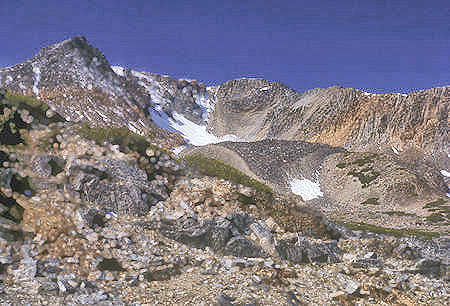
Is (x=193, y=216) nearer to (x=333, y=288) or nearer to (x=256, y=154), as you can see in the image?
(x=333, y=288)

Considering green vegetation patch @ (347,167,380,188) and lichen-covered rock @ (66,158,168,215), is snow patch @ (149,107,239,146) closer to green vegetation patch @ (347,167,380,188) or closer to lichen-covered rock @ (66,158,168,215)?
green vegetation patch @ (347,167,380,188)

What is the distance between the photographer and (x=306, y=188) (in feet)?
185

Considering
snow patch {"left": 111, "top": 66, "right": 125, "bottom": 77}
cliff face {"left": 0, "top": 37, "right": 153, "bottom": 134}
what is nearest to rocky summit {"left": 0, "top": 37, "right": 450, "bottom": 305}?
cliff face {"left": 0, "top": 37, "right": 153, "bottom": 134}

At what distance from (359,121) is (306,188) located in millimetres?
59528

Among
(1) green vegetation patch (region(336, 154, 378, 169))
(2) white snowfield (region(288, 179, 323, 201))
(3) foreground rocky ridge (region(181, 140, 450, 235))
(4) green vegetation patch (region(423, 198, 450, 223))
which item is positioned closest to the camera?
(4) green vegetation patch (region(423, 198, 450, 223))

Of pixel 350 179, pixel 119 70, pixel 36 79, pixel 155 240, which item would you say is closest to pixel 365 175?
pixel 350 179

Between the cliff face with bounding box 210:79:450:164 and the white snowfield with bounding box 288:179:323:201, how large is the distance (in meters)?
43.9

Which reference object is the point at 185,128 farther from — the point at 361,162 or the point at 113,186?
the point at 113,186

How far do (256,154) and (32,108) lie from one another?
52.2m

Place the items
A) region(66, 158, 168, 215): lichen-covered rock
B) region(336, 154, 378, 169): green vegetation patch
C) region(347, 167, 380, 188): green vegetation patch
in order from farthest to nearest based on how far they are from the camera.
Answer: region(336, 154, 378, 169): green vegetation patch → region(347, 167, 380, 188): green vegetation patch → region(66, 158, 168, 215): lichen-covered rock

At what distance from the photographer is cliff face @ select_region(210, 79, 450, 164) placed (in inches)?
3750

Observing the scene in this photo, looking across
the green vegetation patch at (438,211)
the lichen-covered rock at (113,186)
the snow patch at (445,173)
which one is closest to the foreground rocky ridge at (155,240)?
the lichen-covered rock at (113,186)

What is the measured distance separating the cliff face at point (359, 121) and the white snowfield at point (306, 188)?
43.9 meters

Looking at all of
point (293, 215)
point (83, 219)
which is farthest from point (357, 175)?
point (83, 219)
